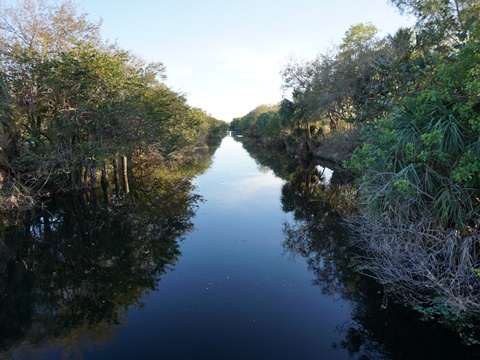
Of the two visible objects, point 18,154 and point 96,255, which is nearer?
point 96,255

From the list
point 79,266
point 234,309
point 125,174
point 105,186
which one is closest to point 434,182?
point 234,309

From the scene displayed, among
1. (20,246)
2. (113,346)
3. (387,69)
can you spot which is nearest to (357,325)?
(113,346)

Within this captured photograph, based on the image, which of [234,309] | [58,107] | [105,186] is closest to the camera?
[234,309]

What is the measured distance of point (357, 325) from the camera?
680 centimetres

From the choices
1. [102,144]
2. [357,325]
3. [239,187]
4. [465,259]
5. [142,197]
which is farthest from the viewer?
[239,187]

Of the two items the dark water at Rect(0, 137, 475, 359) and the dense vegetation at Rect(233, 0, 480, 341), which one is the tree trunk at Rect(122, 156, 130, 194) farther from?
the dense vegetation at Rect(233, 0, 480, 341)

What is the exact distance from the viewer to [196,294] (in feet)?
27.1

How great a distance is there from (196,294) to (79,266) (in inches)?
182

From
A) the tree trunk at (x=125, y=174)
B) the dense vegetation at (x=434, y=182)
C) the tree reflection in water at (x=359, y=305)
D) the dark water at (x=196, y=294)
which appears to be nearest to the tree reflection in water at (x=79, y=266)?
the dark water at (x=196, y=294)

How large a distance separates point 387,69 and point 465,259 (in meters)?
7.36

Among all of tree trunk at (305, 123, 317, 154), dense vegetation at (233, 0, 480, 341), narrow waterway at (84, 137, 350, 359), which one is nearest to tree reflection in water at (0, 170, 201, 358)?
narrow waterway at (84, 137, 350, 359)

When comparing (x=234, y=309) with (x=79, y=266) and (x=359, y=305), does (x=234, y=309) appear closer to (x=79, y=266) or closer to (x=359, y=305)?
(x=359, y=305)

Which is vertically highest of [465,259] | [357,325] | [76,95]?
[76,95]

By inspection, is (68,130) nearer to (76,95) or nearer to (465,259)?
(76,95)
